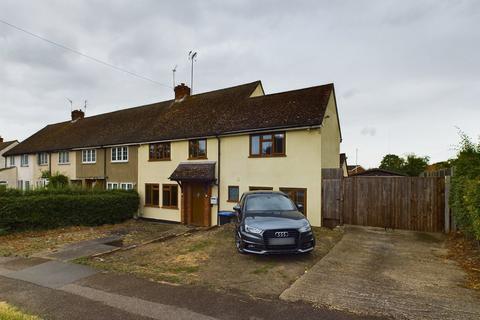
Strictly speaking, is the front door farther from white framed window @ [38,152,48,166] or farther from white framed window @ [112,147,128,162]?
white framed window @ [38,152,48,166]

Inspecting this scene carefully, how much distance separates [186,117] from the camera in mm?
19219

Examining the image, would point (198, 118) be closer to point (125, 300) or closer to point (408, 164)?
point (125, 300)

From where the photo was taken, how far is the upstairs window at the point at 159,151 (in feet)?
60.0

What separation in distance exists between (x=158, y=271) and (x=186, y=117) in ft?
42.2

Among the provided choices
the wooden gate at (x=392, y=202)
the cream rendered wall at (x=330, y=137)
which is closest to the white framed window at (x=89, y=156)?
the cream rendered wall at (x=330, y=137)

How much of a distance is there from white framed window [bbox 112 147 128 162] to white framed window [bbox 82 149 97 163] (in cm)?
217

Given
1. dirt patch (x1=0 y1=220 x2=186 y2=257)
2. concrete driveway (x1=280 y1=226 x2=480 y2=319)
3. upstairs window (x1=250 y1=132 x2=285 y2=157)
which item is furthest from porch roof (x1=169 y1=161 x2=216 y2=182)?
concrete driveway (x1=280 y1=226 x2=480 y2=319)

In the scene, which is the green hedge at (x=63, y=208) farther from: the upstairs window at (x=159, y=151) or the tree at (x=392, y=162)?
the tree at (x=392, y=162)

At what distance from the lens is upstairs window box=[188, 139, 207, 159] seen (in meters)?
16.8

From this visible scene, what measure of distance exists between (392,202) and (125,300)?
407 inches

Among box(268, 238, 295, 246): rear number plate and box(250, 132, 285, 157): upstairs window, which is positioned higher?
box(250, 132, 285, 157): upstairs window

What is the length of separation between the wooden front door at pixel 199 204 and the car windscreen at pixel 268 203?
6857 millimetres

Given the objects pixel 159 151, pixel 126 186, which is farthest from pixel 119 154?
pixel 159 151

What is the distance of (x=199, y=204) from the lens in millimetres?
16828
